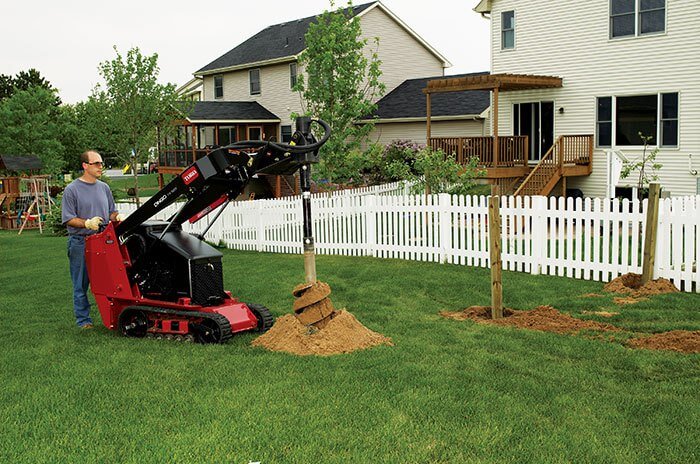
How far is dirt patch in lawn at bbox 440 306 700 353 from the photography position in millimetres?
8023

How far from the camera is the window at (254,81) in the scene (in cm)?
4091

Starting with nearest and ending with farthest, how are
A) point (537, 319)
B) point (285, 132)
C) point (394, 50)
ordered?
point (537, 319), point (394, 50), point (285, 132)

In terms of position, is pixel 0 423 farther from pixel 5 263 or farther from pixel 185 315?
pixel 5 263

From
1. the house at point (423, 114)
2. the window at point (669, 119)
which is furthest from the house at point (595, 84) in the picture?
the house at point (423, 114)

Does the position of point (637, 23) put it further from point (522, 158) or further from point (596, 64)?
point (522, 158)

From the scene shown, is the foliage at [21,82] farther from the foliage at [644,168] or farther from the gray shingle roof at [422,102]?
the foliage at [644,168]

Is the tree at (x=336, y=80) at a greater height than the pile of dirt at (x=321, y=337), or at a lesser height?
greater

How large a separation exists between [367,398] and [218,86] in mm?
39271

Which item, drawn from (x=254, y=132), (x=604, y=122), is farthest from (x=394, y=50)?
(x=604, y=122)

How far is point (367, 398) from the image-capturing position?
6355 millimetres

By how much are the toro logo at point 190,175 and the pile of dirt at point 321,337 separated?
180cm

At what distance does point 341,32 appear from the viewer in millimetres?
26125

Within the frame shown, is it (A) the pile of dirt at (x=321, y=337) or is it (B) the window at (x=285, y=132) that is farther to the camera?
(B) the window at (x=285, y=132)

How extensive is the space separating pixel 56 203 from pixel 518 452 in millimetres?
28014
